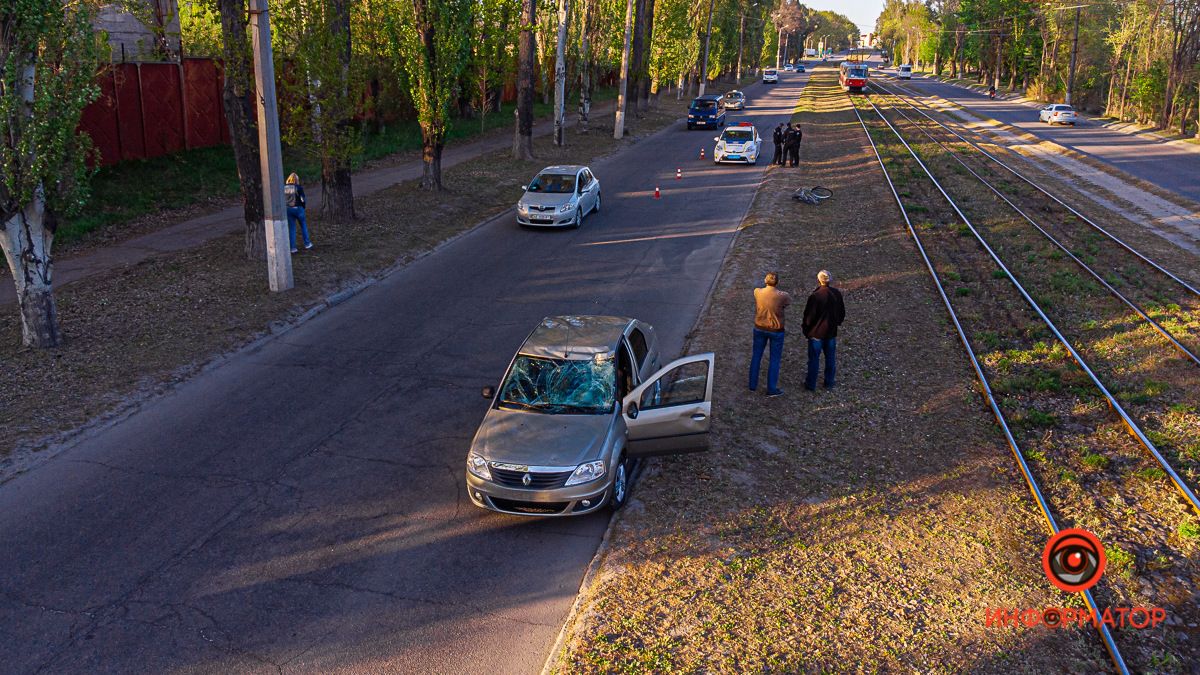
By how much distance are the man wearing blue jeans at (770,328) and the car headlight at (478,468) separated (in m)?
4.48

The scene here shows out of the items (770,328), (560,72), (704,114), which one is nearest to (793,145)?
(560,72)

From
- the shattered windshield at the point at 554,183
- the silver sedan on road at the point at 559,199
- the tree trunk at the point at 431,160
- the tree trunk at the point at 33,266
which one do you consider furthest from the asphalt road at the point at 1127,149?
the tree trunk at the point at 33,266

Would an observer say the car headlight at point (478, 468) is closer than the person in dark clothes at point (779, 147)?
Yes

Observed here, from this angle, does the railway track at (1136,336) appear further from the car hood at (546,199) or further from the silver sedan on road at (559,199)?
the car hood at (546,199)

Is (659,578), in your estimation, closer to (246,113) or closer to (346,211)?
(246,113)

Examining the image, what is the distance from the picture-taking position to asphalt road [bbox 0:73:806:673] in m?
6.30

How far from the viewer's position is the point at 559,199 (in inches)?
832

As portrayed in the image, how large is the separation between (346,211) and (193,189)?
584cm

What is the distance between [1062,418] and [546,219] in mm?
13234

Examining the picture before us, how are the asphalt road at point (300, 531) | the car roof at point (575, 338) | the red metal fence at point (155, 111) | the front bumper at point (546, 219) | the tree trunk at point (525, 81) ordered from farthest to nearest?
the tree trunk at point (525, 81) → the red metal fence at point (155, 111) → the front bumper at point (546, 219) → the car roof at point (575, 338) → the asphalt road at point (300, 531)

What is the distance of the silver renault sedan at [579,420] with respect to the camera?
7.70 m

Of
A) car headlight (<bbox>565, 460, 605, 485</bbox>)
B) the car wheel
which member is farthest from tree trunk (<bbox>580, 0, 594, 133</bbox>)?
car headlight (<bbox>565, 460, 605, 485</bbox>)

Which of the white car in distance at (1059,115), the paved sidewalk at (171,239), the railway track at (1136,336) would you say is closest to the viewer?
the railway track at (1136,336)

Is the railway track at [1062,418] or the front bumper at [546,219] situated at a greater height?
the front bumper at [546,219]
